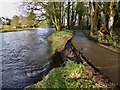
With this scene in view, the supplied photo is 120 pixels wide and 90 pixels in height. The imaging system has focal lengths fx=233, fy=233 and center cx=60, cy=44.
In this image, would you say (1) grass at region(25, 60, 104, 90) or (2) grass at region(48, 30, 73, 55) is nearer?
(1) grass at region(25, 60, 104, 90)

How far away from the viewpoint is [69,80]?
7.95 meters

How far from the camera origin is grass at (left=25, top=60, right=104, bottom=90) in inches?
289

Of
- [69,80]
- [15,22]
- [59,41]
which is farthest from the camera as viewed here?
[15,22]

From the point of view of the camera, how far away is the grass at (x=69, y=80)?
7348 millimetres

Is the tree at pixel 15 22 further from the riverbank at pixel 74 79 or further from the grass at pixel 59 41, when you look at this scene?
the riverbank at pixel 74 79

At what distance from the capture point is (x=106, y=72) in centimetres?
926

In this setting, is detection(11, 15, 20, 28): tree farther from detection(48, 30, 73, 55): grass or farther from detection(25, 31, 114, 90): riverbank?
detection(25, 31, 114, 90): riverbank

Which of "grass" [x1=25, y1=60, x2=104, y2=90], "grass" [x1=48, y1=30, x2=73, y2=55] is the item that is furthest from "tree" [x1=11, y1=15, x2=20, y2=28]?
"grass" [x1=25, y1=60, x2=104, y2=90]

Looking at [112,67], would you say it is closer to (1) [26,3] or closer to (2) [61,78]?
(2) [61,78]

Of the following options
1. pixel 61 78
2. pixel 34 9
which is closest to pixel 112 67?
pixel 61 78

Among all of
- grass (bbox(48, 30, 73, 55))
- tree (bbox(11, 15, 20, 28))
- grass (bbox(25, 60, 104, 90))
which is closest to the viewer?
grass (bbox(25, 60, 104, 90))

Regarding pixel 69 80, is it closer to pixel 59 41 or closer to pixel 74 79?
pixel 74 79

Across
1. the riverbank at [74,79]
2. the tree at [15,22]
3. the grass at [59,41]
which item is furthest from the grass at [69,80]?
the tree at [15,22]

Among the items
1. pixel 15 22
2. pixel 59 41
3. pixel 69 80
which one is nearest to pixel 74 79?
pixel 69 80
